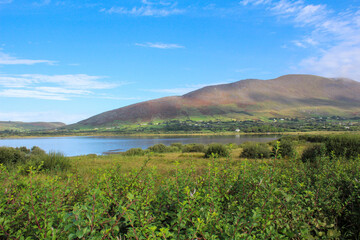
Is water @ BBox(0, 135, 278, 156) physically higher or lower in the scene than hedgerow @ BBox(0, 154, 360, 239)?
lower

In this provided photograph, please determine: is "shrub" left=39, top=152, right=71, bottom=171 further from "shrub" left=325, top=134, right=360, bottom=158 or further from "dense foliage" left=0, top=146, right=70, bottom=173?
"shrub" left=325, top=134, right=360, bottom=158

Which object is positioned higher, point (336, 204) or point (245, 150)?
point (336, 204)

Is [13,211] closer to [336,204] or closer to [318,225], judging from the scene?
[318,225]

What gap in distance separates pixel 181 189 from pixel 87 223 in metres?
1.29

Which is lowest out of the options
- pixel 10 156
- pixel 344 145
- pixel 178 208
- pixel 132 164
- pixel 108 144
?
pixel 108 144

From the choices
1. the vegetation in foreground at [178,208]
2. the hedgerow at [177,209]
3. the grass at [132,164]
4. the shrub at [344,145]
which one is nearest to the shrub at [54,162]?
the grass at [132,164]

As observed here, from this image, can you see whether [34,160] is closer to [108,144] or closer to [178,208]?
[178,208]

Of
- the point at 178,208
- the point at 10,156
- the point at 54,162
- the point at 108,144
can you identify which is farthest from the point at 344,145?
the point at 108,144

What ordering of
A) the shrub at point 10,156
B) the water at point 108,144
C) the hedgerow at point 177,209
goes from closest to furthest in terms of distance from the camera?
1. the hedgerow at point 177,209
2. the shrub at point 10,156
3. the water at point 108,144

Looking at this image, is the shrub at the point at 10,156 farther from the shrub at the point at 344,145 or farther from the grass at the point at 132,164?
the shrub at the point at 344,145

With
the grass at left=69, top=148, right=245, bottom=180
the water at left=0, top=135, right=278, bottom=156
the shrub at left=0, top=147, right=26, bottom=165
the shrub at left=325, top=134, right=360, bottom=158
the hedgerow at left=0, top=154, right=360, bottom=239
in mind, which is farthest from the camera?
the water at left=0, top=135, right=278, bottom=156

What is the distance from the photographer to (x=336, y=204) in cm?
344

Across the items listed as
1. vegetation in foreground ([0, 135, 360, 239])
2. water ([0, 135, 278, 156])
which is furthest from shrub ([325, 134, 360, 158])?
water ([0, 135, 278, 156])

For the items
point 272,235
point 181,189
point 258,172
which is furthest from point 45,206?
point 258,172
